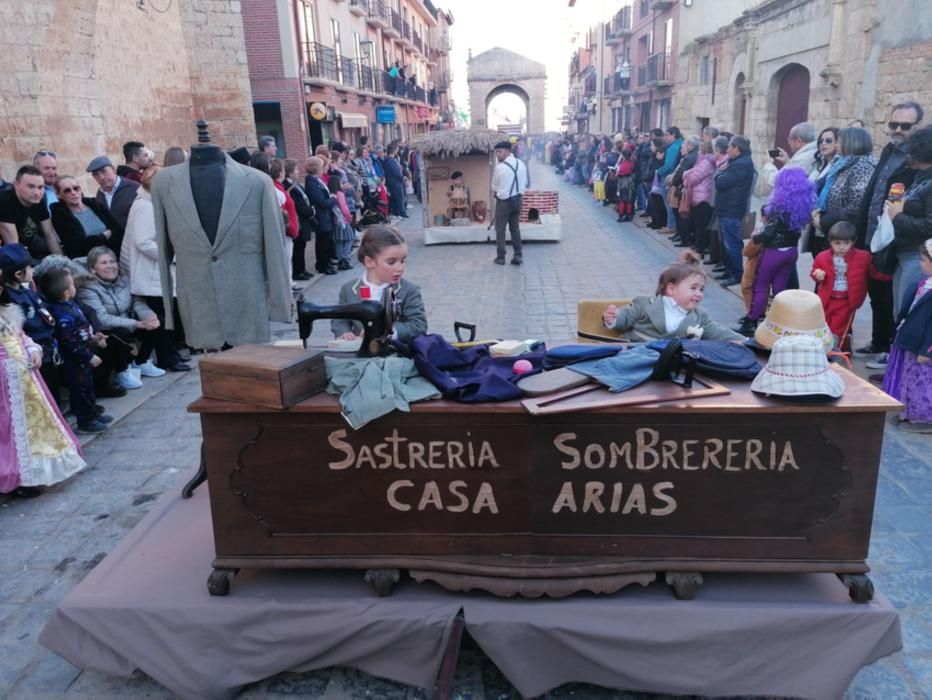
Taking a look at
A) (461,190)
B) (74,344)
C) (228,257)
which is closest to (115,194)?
(74,344)

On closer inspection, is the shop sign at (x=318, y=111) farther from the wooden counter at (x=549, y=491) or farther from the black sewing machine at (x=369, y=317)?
the wooden counter at (x=549, y=491)

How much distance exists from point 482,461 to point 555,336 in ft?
15.6

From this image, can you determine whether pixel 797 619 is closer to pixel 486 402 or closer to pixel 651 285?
pixel 486 402

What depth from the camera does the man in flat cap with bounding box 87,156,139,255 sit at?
21.7 feet

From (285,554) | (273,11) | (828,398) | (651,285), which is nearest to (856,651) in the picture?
(828,398)

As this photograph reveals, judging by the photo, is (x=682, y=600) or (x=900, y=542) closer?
(x=682, y=600)

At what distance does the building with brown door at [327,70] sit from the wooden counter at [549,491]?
18449 millimetres

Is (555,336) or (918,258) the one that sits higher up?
(918,258)

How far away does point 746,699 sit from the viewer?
8.65ft

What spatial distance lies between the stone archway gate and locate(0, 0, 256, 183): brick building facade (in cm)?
5437

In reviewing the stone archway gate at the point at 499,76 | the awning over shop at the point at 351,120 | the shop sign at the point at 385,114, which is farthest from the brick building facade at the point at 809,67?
the stone archway gate at the point at 499,76

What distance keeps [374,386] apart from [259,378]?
0.39 meters

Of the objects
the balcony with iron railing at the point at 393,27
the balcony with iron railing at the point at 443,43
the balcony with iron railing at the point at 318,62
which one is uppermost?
the balcony with iron railing at the point at 443,43

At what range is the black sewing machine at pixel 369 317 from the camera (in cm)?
285
